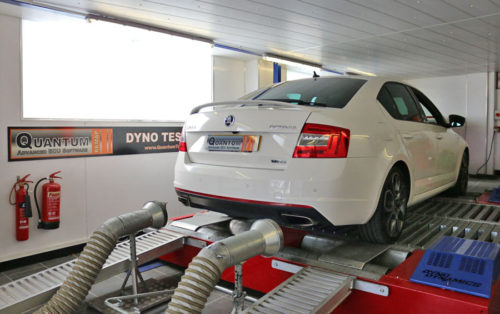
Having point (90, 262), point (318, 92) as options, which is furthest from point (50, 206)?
point (318, 92)

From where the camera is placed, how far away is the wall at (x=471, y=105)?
947cm

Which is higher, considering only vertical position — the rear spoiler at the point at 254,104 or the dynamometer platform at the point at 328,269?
the rear spoiler at the point at 254,104

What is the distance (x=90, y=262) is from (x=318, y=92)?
1.97m

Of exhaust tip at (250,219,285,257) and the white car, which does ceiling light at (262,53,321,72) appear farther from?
exhaust tip at (250,219,285,257)

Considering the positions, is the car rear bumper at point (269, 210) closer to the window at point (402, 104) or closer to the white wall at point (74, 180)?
the window at point (402, 104)

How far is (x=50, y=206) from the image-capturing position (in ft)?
14.0

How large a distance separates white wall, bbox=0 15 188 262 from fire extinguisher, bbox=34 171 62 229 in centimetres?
11

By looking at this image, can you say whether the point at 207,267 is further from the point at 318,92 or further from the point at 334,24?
the point at 334,24

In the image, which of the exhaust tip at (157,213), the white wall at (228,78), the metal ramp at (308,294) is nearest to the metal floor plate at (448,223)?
the metal ramp at (308,294)

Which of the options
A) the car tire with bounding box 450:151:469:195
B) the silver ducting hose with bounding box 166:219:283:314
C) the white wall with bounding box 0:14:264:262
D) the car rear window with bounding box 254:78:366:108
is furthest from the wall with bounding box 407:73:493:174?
the silver ducting hose with bounding box 166:219:283:314

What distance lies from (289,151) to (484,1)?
316 centimetres

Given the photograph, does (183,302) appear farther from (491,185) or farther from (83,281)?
(491,185)

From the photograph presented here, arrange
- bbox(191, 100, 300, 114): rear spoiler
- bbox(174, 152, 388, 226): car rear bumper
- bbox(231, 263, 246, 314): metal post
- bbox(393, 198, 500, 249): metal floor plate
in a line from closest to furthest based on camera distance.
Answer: bbox(231, 263, 246, 314): metal post → bbox(174, 152, 388, 226): car rear bumper → bbox(191, 100, 300, 114): rear spoiler → bbox(393, 198, 500, 249): metal floor plate

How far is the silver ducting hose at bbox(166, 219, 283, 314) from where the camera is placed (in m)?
1.91
